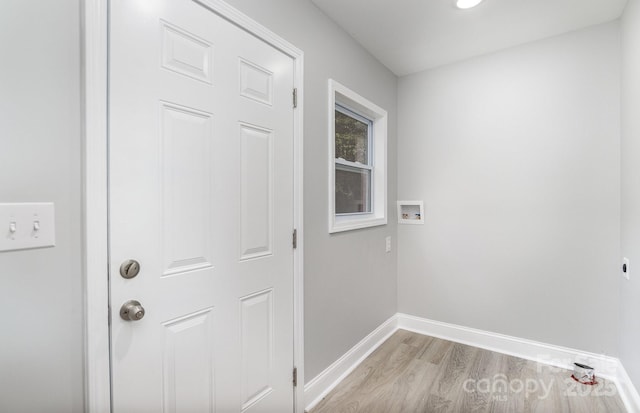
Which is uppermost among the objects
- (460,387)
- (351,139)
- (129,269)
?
(351,139)

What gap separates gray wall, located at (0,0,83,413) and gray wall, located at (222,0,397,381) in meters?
0.84

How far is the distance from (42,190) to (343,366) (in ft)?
6.73

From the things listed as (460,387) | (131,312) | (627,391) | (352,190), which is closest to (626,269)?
(627,391)

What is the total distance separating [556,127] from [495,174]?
1.74 ft

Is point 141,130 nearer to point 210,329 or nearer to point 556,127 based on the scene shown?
point 210,329

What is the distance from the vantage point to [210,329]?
1301 mm

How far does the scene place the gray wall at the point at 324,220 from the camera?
5.93ft

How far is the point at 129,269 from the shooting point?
1028mm

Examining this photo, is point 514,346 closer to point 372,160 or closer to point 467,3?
point 372,160

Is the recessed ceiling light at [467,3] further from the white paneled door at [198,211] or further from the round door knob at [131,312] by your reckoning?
the round door knob at [131,312]

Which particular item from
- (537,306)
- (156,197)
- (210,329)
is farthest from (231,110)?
(537,306)

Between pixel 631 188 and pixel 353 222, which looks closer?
pixel 631 188

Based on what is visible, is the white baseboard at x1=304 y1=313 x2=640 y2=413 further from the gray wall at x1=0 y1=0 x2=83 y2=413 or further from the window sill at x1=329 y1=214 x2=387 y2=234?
the gray wall at x1=0 y1=0 x2=83 y2=413

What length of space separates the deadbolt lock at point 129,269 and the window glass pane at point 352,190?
5.08 feet
